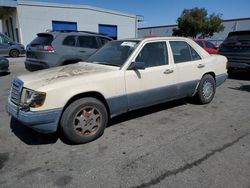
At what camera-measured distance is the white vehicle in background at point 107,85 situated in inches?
138

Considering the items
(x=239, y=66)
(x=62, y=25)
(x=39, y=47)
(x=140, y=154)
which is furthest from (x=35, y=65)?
(x=62, y=25)

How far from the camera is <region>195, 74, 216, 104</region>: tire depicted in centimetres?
575

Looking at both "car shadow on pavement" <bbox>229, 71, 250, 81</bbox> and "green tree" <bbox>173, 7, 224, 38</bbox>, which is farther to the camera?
"green tree" <bbox>173, 7, 224, 38</bbox>

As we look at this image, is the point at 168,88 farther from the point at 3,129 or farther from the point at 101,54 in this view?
the point at 3,129


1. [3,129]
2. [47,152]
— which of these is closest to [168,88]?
[47,152]

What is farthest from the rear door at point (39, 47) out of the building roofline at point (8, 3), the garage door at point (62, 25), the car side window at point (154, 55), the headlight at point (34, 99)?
the garage door at point (62, 25)

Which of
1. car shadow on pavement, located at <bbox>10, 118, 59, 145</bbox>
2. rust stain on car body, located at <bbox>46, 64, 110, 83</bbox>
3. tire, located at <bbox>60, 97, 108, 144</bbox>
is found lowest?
car shadow on pavement, located at <bbox>10, 118, 59, 145</bbox>

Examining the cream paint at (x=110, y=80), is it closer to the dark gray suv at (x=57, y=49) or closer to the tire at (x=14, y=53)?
the dark gray suv at (x=57, y=49)

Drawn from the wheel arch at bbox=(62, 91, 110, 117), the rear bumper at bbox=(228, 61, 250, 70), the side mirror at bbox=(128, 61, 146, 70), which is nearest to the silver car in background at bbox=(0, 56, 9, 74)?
the wheel arch at bbox=(62, 91, 110, 117)

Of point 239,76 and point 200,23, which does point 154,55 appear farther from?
point 200,23

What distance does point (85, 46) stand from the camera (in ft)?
27.7

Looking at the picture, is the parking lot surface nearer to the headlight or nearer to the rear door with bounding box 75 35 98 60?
the headlight

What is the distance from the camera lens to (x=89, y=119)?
3896 millimetres

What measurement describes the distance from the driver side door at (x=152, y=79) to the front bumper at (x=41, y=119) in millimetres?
1336
